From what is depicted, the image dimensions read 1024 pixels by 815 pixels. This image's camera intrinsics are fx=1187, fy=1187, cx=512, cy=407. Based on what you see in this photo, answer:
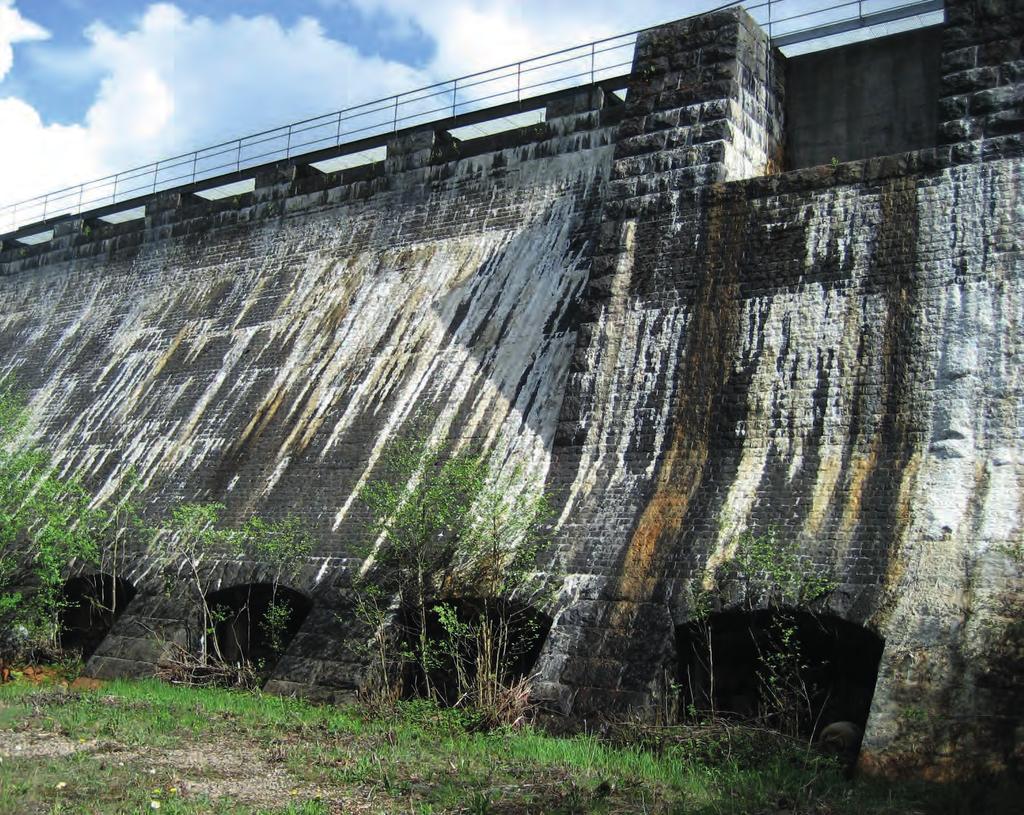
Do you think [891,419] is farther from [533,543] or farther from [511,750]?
[511,750]

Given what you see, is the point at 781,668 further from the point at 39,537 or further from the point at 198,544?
the point at 39,537

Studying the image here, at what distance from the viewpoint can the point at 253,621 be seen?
623 inches

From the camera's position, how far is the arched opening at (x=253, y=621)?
588 inches

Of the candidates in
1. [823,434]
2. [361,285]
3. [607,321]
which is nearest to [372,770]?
[823,434]

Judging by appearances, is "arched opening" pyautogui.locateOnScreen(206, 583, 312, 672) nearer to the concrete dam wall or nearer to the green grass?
the concrete dam wall

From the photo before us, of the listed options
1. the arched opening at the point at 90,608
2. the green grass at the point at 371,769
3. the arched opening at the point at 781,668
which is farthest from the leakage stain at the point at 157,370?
the arched opening at the point at 781,668

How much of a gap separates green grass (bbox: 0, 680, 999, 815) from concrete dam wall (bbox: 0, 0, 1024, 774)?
0.90 metres

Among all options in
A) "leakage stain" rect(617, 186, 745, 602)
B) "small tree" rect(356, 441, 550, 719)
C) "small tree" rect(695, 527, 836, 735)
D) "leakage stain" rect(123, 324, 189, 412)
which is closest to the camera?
"small tree" rect(695, 527, 836, 735)

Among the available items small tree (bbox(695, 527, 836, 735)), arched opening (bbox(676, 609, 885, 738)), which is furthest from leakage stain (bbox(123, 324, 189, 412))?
small tree (bbox(695, 527, 836, 735))

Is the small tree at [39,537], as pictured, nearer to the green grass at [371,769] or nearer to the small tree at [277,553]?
the small tree at [277,553]

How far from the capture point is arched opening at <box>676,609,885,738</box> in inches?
426

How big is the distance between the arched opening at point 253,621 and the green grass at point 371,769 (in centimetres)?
255

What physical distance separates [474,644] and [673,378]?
12.2ft

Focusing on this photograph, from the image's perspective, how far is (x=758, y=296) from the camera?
1350 cm
